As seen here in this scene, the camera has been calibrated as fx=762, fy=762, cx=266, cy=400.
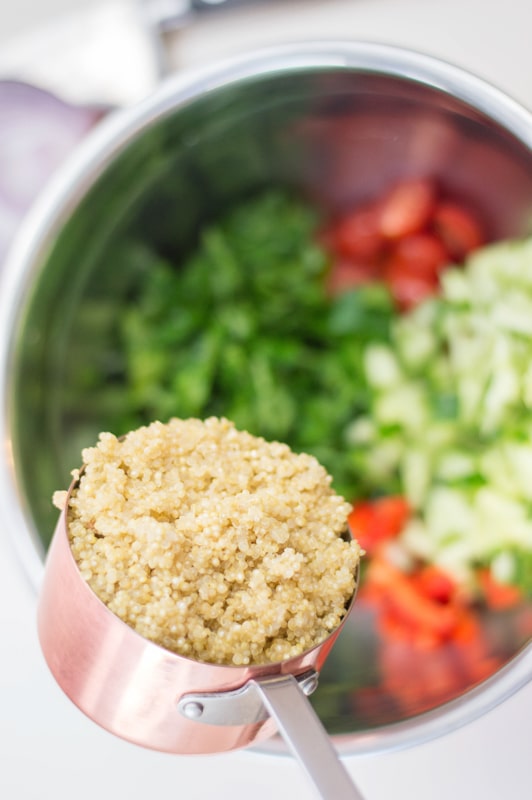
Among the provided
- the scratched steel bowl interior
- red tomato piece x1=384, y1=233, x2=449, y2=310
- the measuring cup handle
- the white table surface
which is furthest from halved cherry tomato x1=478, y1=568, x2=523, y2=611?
the measuring cup handle

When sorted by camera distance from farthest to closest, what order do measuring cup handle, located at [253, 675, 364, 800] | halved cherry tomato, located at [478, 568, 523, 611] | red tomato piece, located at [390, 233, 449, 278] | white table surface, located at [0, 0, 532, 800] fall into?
1. red tomato piece, located at [390, 233, 449, 278]
2. halved cherry tomato, located at [478, 568, 523, 611]
3. white table surface, located at [0, 0, 532, 800]
4. measuring cup handle, located at [253, 675, 364, 800]

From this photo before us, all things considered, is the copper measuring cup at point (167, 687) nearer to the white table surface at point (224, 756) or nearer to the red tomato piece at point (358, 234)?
the white table surface at point (224, 756)

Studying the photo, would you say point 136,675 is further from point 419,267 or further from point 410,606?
point 419,267

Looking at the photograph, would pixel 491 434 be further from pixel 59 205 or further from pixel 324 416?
pixel 59 205

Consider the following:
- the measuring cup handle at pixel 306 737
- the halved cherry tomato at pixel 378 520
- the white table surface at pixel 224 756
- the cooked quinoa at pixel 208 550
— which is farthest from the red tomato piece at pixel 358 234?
the measuring cup handle at pixel 306 737

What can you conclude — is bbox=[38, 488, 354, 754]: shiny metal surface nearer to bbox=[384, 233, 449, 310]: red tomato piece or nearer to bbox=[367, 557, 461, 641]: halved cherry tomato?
bbox=[367, 557, 461, 641]: halved cherry tomato
